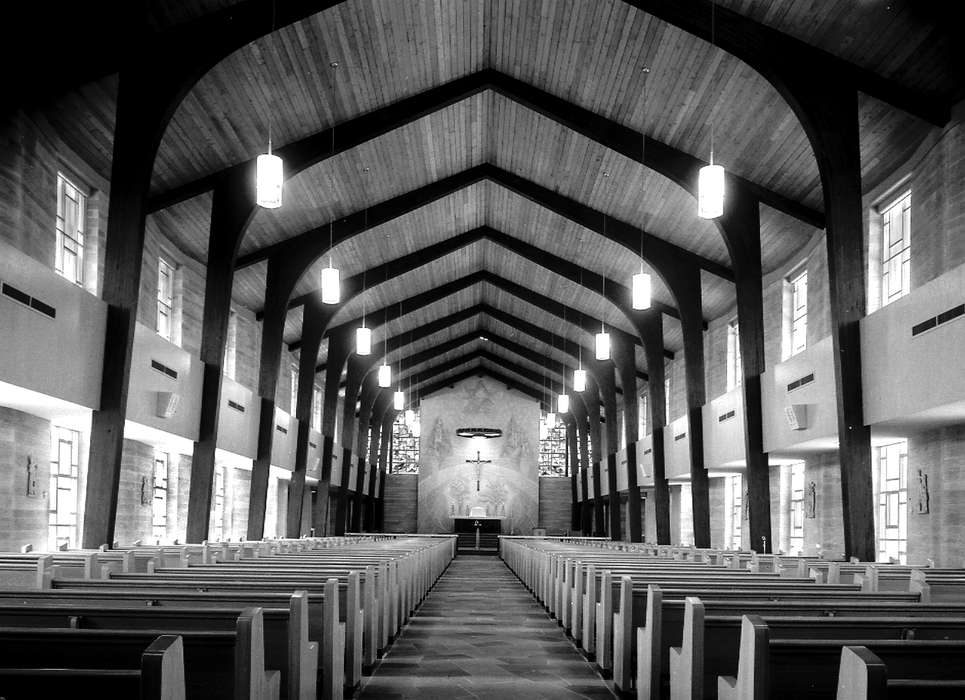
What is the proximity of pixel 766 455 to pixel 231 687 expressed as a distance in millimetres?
12136

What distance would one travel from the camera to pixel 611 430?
2830 cm

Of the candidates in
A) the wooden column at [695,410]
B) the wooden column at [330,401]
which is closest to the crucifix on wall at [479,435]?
the wooden column at [330,401]

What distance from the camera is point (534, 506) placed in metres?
37.0

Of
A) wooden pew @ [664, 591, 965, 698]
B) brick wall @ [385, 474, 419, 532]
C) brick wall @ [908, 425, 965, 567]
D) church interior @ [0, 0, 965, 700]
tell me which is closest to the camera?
wooden pew @ [664, 591, 965, 698]

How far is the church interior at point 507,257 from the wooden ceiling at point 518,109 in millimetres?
57

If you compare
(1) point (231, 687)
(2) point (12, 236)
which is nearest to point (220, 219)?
(2) point (12, 236)

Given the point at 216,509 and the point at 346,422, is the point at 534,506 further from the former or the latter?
the point at 216,509

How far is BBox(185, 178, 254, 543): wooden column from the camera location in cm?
1381

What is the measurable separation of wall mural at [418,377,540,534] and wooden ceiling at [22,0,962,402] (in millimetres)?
19308

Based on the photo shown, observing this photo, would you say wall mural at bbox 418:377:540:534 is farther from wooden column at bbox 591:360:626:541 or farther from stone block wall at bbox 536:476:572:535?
wooden column at bbox 591:360:626:541

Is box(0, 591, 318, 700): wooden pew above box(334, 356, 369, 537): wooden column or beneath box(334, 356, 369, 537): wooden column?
beneath

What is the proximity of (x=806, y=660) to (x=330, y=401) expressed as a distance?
21.3 m

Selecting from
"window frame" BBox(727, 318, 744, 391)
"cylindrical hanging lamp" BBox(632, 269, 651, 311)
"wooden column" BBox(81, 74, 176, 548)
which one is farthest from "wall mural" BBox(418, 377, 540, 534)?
"wooden column" BBox(81, 74, 176, 548)

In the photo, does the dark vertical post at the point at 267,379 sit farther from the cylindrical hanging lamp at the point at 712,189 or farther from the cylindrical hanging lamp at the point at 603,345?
the cylindrical hanging lamp at the point at 712,189
